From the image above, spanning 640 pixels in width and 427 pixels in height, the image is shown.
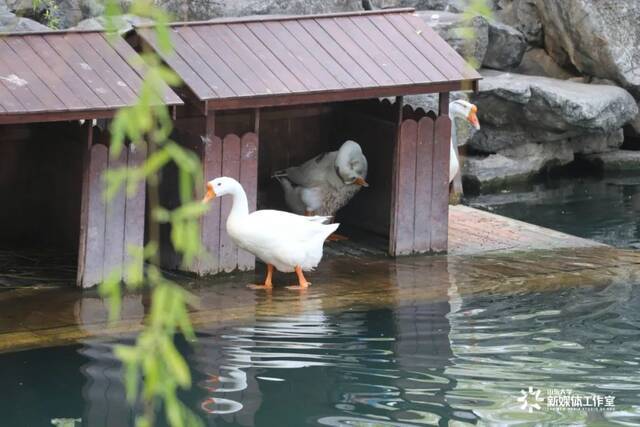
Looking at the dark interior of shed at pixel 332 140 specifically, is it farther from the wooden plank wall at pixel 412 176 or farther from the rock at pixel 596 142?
the rock at pixel 596 142

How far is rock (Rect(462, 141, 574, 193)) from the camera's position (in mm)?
16484

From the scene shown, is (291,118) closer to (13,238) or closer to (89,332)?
(13,238)

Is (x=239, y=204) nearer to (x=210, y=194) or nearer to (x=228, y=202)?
(x=210, y=194)

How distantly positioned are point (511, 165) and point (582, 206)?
5.23 ft

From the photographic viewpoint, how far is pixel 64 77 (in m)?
9.77

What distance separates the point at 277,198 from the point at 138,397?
4.92 meters

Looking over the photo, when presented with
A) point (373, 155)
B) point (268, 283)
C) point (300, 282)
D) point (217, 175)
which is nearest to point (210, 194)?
point (217, 175)

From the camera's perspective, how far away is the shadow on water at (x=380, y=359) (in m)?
7.98

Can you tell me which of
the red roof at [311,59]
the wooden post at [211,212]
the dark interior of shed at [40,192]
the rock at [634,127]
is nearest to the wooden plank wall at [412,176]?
the red roof at [311,59]

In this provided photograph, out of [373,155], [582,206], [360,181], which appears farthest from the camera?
[582,206]

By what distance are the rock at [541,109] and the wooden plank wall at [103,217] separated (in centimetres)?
702

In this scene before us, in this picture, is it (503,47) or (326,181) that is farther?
(503,47)

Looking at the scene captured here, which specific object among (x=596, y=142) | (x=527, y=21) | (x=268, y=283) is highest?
(x=527, y=21)

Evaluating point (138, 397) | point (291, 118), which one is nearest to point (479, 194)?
point (291, 118)
